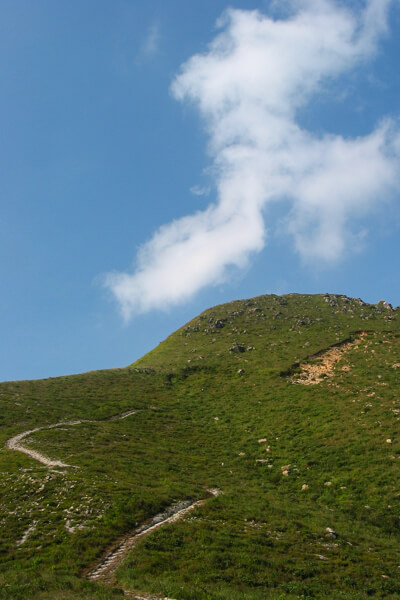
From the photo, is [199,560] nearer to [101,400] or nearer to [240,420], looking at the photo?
[240,420]

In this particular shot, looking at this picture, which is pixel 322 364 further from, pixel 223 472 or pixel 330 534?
pixel 330 534

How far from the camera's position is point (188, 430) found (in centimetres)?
5138

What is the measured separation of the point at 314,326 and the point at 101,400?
4676cm

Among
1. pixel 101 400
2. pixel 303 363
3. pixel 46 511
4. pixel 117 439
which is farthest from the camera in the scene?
pixel 303 363

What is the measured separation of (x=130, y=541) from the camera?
2255 cm

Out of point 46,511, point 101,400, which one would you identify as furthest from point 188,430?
point 46,511

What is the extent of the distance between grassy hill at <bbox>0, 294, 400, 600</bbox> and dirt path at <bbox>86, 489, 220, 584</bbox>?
53 cm

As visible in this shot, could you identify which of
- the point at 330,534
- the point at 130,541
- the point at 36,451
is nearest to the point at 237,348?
the point at 36,451

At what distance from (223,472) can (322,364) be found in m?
31.1

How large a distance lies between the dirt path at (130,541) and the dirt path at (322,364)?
113 feet

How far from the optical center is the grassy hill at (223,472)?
19297 mm

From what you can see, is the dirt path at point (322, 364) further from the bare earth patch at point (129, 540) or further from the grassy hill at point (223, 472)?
the bare earth patch at point (129, 540)

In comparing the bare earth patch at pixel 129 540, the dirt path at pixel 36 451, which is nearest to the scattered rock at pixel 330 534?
the bare earth patch at pixel 129 540

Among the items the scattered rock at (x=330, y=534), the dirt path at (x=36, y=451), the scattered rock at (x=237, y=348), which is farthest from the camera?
the scattered rock at (x=237, y=348)
